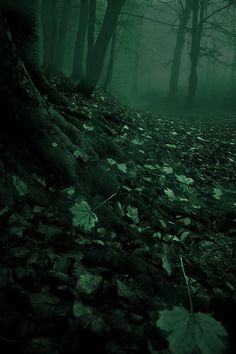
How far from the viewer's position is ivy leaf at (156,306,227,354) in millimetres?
1257

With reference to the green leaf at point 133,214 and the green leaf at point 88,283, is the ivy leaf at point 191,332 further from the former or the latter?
the green leaf at point 133,214

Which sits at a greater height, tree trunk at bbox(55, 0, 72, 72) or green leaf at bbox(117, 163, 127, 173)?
tree trunk at bbox(55, 0, 72, 72)

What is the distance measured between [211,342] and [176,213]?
1.56 metres

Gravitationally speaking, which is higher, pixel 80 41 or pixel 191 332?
pixel 80 41

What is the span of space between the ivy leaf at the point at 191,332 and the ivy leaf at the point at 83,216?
0.83m

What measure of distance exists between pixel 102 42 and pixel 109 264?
681cm

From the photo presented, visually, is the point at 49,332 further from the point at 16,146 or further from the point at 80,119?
the point at 80,119

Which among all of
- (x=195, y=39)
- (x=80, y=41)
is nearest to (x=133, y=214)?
(x=80, y=41)

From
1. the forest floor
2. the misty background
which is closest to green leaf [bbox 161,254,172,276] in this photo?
the forest floor

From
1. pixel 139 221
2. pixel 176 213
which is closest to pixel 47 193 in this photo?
pixel 139 221

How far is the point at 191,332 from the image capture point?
131cm

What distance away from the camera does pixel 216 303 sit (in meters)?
1.67

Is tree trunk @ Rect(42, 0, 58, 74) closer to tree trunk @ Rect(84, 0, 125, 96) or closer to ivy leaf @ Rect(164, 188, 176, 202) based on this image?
tree trunk @ Rect(84, 0, 125, 96)

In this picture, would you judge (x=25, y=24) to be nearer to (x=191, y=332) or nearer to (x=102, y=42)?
(x=191, y=332)
